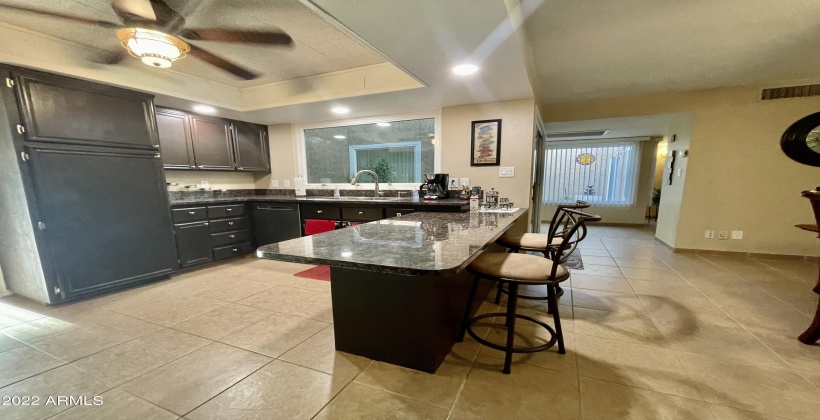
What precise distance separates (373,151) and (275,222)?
5.66 ft

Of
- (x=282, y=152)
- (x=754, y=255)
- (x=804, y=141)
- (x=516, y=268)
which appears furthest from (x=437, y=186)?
(x=804, y=141)

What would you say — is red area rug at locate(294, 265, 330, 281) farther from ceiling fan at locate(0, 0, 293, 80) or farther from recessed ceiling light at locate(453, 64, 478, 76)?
recessed ceiling light at locate(453, 64, 478, 76)

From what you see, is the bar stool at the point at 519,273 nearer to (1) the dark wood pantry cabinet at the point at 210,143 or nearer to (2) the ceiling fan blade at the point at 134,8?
(2) the ceiling fan blade at the point at 134,8

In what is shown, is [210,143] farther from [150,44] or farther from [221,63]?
[150,44]

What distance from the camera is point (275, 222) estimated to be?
147 inches

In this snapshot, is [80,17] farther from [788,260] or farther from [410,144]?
[788,260]

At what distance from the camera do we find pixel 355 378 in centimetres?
141

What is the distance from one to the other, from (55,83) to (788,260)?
7943 millimetres

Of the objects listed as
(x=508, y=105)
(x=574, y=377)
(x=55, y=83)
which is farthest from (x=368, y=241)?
(x=55, y=83)

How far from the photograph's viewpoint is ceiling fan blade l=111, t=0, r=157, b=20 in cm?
158

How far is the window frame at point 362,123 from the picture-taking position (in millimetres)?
3521

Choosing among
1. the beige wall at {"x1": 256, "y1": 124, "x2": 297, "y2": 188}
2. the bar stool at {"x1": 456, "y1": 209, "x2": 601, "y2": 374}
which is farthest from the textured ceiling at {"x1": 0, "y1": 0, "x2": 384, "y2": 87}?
the bar stool at {"x1": 456, "y1": 209, "x2": 601, "y2": 374}

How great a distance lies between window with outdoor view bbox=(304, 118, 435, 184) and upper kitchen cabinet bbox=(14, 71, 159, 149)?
1.92m

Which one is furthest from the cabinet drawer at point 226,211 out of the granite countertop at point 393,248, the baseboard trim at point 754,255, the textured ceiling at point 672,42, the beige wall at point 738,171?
the baseboard trim at point 754,255
